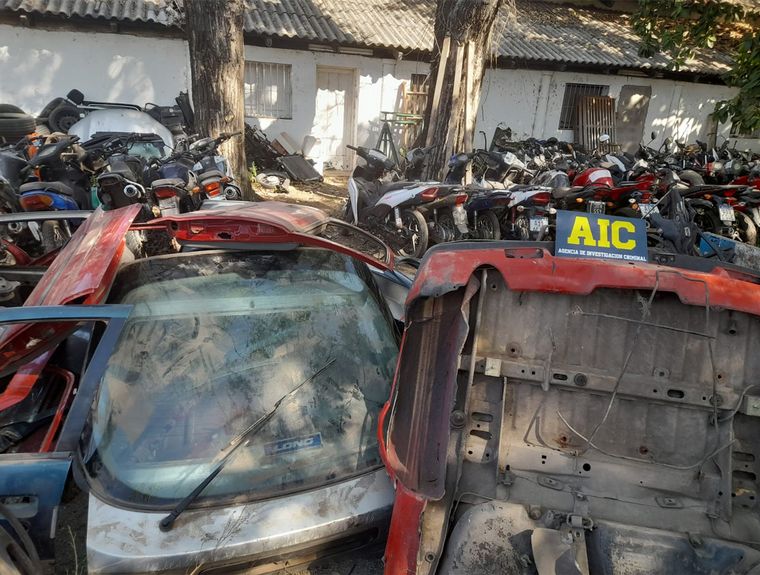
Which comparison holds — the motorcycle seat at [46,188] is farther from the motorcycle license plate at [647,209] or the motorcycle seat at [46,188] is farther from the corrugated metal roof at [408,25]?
the motorcycle license plate at [647,209]

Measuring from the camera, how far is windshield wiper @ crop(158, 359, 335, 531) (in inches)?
62.6

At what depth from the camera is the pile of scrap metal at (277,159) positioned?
1091cm

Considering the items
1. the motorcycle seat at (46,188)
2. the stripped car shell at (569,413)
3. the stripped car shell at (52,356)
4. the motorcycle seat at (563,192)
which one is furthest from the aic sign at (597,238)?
the motorcycle seat at (46,188)

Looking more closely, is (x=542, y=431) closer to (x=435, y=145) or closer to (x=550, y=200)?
(x=550, y=200)

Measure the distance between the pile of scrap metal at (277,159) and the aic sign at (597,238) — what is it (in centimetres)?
896

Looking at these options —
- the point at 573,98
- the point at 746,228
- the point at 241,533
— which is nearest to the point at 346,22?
the point at 573,98

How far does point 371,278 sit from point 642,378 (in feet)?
4.33

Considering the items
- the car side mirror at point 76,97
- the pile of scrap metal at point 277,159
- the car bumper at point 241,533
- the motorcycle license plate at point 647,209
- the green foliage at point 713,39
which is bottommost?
the pile of scrap metal at point 277,159

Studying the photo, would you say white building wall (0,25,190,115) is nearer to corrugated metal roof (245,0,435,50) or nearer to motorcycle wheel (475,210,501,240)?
corrugated metal roof (245,0,435,50)

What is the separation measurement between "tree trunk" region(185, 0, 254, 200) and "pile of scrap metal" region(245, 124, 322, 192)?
323cm

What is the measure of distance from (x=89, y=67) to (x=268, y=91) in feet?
12.3

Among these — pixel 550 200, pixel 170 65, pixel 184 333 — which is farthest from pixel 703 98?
pixel 184 333

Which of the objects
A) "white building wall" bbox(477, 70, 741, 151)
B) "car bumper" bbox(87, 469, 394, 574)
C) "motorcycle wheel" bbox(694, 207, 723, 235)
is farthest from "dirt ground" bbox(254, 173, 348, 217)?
"car bumper" bbox(87, 469, 394, 574)

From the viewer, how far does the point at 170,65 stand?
1118 centimetres
